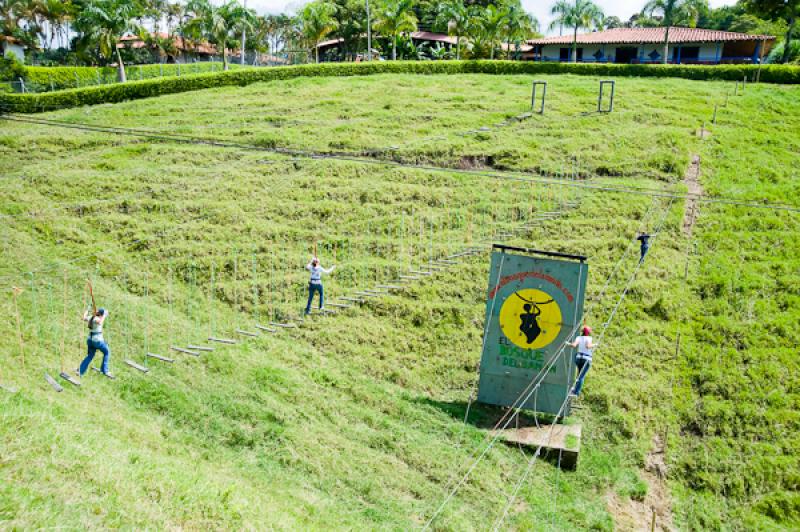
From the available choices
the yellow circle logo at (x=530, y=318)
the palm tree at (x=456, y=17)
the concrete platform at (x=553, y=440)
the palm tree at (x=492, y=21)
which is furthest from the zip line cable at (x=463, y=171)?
the palm tree at (x=456, y=17)

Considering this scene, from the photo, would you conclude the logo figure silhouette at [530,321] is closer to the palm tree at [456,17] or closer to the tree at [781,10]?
the palm tree at [456,17]

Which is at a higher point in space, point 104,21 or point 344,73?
point 104,21

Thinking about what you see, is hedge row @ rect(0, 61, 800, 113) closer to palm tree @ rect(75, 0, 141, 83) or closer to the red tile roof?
palm tree @ rect(75, 0, 141, 83)

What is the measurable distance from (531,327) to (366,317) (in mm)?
6500

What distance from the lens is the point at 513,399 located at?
17703mm

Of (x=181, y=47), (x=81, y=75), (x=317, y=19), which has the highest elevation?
(x=317, y=19)

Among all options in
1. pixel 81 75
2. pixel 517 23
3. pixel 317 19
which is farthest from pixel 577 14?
pixel 81 75

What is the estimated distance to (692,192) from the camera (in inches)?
1200

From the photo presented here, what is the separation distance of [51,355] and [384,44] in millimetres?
58274

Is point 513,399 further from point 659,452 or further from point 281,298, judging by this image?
point 281,298

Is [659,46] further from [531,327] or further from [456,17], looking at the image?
[531,327]

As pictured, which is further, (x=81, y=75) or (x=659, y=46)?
(x=659, y=46)

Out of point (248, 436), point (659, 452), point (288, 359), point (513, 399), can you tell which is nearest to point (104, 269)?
Answer: point (288, 359)

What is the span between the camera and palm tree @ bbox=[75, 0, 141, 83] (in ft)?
156
